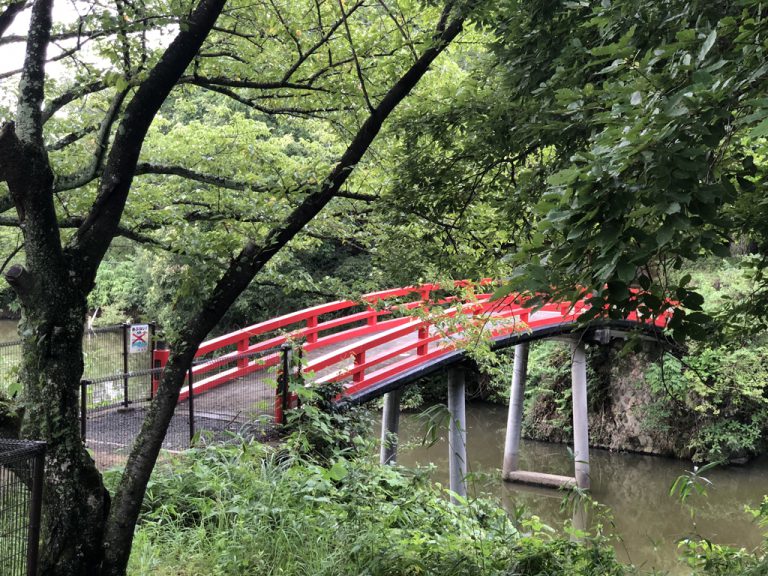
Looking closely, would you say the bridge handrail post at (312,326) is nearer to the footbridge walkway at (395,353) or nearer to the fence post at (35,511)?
the footbridge walkway at (395,353)

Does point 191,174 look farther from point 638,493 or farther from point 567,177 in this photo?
point 638,493

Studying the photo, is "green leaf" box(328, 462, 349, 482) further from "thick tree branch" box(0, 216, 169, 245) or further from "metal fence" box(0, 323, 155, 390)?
"metal fence" box(0, 323, 155, 390)

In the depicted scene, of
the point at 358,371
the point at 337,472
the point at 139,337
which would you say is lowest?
the point at 337,472

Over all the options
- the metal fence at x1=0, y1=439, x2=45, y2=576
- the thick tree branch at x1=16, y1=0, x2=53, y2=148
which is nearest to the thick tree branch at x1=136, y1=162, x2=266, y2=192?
the thick tree branch at x1=16, y1=0, x2=53, y2=148

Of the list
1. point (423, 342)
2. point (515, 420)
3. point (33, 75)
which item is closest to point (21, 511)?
point (33, 75)

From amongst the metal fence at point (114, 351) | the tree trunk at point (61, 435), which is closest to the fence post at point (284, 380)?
the metal fence at point (114, 351)

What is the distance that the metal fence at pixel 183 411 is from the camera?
5.70 metres

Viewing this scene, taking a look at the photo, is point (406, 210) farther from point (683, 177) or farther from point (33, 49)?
point (683, 177)

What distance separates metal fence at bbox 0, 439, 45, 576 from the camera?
8.28 ft

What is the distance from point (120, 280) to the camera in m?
20.2

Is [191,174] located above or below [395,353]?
above

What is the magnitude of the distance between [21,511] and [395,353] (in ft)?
19.7

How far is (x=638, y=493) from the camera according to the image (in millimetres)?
11414

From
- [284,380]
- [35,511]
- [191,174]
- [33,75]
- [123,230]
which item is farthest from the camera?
[284,380]
